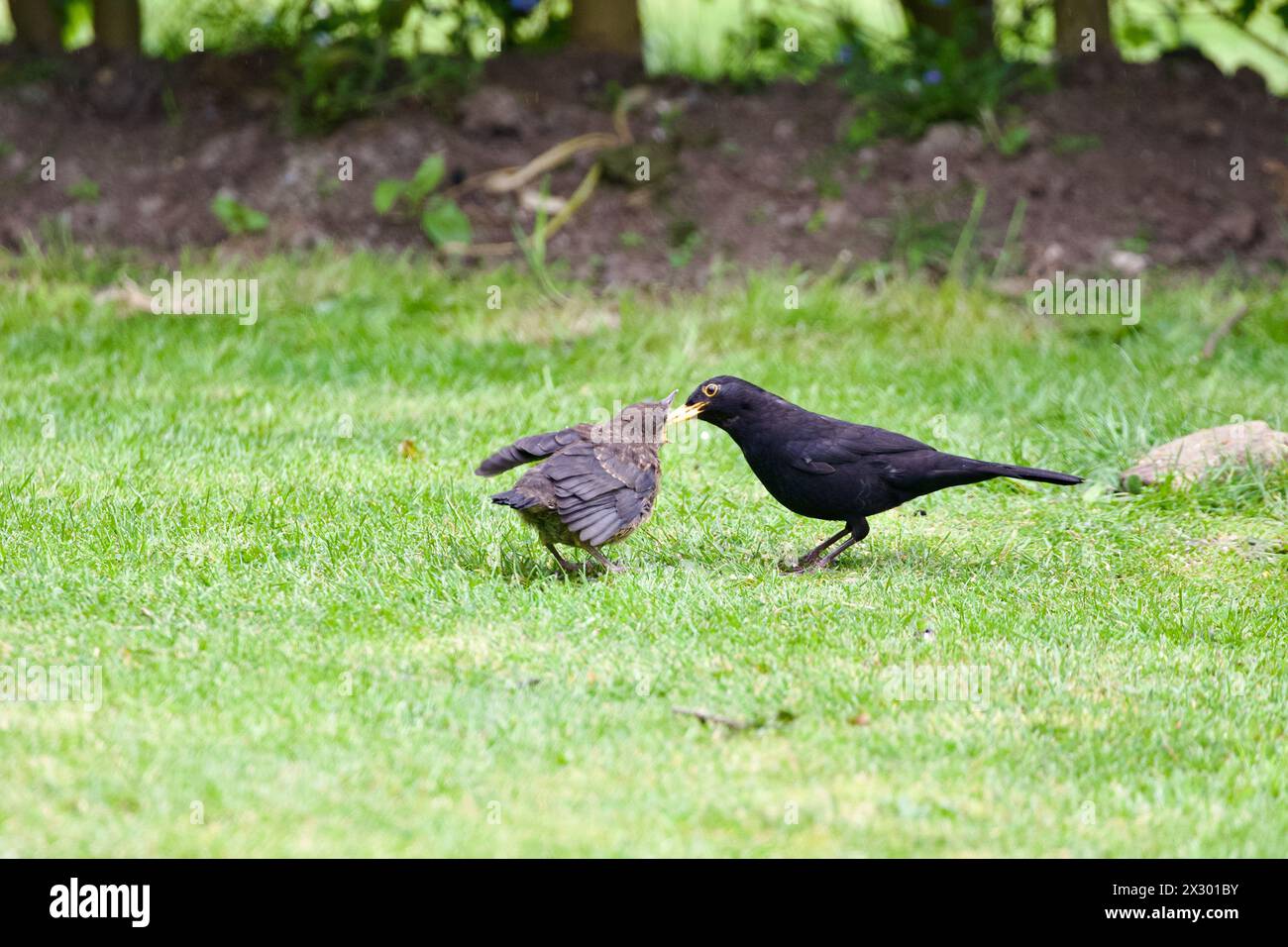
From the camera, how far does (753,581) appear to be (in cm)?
538

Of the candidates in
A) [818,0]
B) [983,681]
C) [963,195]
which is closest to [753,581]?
[983,681]

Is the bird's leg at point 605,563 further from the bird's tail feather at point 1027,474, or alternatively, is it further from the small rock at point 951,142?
the small rock at point 951,142

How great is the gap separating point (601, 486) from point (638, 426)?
0.46 meters

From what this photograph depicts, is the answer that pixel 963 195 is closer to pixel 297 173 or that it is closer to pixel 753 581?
pixel 297 173

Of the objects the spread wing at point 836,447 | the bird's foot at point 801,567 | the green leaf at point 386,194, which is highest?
the green leaf at point 386,194

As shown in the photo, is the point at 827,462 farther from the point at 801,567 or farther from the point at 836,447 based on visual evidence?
the point at 801,567

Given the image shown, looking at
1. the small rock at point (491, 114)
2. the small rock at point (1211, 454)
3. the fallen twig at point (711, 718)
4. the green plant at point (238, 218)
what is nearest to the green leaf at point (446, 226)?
the small rock at point (491, 114)

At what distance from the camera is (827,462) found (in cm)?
549

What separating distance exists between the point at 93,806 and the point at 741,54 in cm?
851

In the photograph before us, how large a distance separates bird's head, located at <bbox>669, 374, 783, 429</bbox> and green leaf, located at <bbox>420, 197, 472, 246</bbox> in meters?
4.35

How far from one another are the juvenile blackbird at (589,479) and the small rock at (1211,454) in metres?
2.20

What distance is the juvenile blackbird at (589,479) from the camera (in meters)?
5.06

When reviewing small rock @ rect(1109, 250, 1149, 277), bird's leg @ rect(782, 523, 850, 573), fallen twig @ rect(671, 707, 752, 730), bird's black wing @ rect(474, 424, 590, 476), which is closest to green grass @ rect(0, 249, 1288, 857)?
fallen twig @ rect(671, 707, 752, 730)

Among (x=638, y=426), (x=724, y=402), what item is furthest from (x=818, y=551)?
(x=638, y=426)
